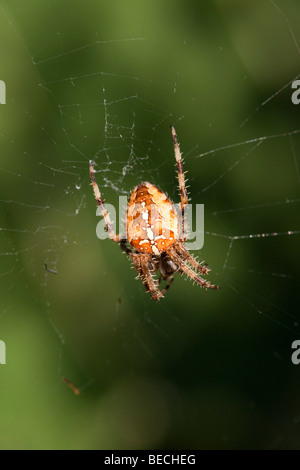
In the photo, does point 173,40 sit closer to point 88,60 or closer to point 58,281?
point 88,60

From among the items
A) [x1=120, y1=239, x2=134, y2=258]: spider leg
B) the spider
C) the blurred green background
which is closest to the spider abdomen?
the spider

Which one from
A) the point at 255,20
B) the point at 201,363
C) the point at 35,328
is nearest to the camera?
the point at 255,20

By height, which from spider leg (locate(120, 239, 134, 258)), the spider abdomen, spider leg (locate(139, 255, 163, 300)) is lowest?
spider leg (locate(139, 255, 163, 300))

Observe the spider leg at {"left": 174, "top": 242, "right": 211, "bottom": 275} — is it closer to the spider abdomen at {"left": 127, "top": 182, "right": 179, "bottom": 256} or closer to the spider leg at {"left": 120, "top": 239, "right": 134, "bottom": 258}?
the spider abdomen at {"left": 127, "top": 182, "right": 179, "bottom": 256}

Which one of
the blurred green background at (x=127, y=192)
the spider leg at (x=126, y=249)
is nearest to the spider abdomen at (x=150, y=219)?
the spider leg at (x=126, y=249)

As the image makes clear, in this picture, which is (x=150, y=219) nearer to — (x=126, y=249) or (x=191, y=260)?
(x=126, y=249)
